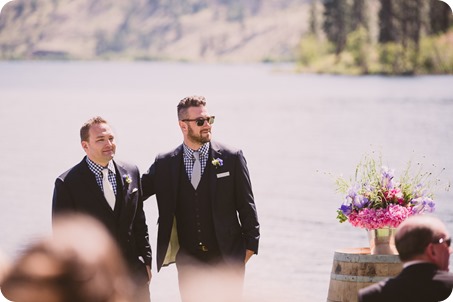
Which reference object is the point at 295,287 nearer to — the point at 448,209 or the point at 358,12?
the point at 448,209

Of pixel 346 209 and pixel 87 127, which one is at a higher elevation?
pixel 87 127

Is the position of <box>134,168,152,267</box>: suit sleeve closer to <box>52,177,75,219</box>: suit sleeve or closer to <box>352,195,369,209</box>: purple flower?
<box>52,177,75,219</box>: suit sleeve

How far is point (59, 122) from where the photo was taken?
56906 mm

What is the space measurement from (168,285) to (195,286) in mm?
7802

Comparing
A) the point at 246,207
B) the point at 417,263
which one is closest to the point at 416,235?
the point at 417,263

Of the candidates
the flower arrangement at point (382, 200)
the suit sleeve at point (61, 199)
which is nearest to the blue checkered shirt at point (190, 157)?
the suit sleeve at point (61, 199)

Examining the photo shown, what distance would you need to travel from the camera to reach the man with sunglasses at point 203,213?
7.09 metres

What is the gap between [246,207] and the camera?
715cm

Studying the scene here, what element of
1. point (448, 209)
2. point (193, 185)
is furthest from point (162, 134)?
point (193, 185)

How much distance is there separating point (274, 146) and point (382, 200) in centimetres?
3776

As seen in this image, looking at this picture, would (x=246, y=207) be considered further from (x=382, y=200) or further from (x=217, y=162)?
(x=382, y=200)

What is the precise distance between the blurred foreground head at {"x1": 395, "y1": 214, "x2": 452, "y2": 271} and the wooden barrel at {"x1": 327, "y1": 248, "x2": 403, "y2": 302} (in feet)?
8.67

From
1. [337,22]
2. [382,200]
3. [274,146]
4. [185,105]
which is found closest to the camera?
[185,105]

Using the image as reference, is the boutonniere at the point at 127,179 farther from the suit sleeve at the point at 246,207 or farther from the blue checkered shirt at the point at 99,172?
the suit sleeve at the point at 246,207
